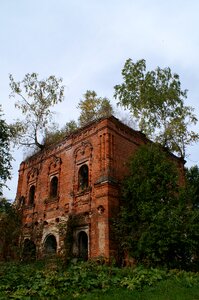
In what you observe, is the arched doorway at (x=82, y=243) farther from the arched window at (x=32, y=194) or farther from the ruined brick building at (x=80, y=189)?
the arched window at (x=32, y=194)

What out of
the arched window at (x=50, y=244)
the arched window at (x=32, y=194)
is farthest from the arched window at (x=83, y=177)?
the arched window at (x=32, y=194)

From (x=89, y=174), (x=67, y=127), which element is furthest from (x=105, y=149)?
(x=67, y=127)

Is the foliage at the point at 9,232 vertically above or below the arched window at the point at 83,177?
below

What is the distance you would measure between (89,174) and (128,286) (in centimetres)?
865

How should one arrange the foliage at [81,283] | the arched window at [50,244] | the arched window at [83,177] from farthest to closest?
the arched window at [50,244]
the arched window at [83,177]
the foliage at [81,283]

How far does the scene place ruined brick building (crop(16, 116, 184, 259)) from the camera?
14.9m

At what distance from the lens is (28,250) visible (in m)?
18.2

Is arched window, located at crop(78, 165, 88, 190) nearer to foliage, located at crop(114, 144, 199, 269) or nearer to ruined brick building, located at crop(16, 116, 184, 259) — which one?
ruined brick building, located at crop(16, 116, 184, 259)

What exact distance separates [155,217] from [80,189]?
18.3ft

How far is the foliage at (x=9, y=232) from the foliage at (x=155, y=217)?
6964mm

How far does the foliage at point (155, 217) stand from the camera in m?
12.4

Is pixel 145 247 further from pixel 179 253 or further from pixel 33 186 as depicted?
pixel 33 186

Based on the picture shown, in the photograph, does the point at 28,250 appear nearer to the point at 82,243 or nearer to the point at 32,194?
the point at 82,243

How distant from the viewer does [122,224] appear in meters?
14.0
